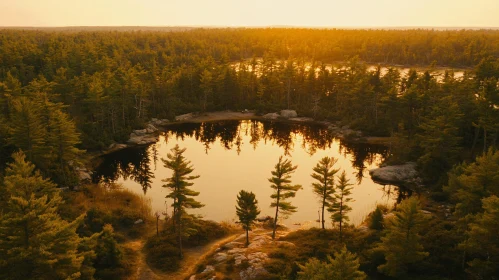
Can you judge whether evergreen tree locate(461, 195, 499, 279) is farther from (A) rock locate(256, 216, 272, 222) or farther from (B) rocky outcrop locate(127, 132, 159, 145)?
(B) rocky outcrop locate(127, 132, 159, 145)

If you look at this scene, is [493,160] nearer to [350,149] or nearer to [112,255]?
[112,255]

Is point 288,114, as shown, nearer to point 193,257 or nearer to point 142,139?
point 142,139

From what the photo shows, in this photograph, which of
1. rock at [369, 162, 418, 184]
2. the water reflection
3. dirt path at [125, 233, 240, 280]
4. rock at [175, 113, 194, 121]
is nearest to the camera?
dirt path at [125, 233, 240, 280]

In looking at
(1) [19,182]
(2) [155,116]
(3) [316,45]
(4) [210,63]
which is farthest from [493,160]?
(3) [316,45]

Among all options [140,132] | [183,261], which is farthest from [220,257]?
[140,132]

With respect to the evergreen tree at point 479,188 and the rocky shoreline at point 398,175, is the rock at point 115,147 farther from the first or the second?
the evergreen tree at point 479,188

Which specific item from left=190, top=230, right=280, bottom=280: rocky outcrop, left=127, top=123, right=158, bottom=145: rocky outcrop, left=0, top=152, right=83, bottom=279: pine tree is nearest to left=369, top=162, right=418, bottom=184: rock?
left=190, top=230, right=280, bottom=280: rocky outcrop
